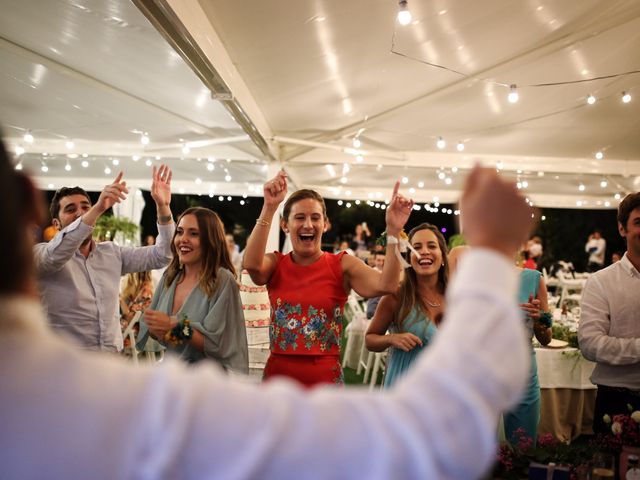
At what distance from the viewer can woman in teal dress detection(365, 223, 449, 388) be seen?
2.46m

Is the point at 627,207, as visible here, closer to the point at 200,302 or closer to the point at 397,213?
the point at 397,213

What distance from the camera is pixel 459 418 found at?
57 centimetres

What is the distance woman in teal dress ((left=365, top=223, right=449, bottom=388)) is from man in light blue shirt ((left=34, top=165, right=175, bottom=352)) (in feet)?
3.52

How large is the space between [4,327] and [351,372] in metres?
6.66

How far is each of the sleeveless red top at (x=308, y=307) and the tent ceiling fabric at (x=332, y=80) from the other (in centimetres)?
196

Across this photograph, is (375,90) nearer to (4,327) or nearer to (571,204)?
(4,327)

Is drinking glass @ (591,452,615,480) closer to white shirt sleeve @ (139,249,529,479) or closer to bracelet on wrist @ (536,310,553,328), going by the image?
bracelet on wrist @ (536,310,553,328)

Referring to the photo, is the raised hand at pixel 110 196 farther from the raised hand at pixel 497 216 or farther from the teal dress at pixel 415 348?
the raised hand at pixel 497 216

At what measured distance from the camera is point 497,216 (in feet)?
2.22

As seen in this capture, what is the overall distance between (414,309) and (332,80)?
177 inches

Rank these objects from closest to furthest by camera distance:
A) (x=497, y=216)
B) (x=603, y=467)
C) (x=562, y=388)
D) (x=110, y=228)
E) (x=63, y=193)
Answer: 1. (x=497, y=216)
2. (x=603, y=467)
3. (x=63, y=193)
4. (x=562, y=388)
5. (x=110, y=228)

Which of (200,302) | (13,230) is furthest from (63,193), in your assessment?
(13,230)

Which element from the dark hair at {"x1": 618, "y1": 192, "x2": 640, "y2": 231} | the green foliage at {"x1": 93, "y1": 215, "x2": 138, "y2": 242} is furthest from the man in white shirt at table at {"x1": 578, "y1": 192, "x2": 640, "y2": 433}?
the green foliage at {"x1": 93, "y1": 215, "x2": 138, "y2": 242}

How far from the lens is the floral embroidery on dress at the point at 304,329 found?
2.24 metres
